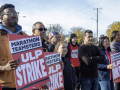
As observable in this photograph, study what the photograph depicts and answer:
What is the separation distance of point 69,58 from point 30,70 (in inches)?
62.5

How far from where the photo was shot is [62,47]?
319 centimetres

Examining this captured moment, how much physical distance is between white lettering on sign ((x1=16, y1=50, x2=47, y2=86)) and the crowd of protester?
0.14 meters

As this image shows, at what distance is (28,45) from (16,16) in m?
0.54

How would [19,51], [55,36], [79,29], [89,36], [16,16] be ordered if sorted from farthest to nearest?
[79,29], [55,36], [89,36], [16,16], [19,51]

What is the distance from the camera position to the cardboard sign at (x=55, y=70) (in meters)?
2.79

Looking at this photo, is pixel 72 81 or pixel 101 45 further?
pixel 101 45

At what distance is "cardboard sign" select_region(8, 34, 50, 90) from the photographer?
2.01 metres

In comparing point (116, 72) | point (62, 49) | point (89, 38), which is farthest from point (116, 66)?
point (62, 49)

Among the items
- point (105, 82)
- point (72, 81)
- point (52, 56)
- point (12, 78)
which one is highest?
point (52, 56)

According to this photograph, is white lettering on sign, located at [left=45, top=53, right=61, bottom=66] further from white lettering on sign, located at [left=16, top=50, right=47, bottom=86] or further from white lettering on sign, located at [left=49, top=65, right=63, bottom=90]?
white lettering on sign, located at [left=16, top=50, right=47, bottom=86]

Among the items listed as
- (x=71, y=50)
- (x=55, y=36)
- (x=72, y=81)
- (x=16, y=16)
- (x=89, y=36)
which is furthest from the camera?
(x=71, y=50)

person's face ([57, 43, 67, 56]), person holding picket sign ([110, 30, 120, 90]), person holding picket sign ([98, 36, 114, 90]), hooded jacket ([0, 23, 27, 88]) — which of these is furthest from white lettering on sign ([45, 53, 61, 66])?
person holding picket sign ([110, 30, 120, 90])

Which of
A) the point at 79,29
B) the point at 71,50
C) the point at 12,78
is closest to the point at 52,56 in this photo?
the point at 12,78

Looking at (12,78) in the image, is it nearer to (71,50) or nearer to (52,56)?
(52,56)
